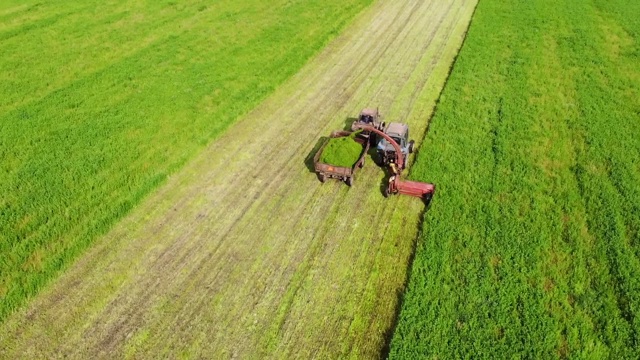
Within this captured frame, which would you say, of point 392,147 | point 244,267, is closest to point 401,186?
point 392,147

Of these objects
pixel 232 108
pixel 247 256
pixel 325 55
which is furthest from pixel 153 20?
pixel 247 256

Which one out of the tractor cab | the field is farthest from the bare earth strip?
the field

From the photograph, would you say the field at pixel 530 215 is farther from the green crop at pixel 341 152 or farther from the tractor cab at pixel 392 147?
the green crop at pixel 341 152

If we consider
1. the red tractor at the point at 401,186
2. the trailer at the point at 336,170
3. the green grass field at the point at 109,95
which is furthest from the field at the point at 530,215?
the green grass field at the point at 109,95

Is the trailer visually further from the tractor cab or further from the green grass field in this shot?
the green grass field

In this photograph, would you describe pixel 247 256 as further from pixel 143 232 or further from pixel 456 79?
pixel 456 79
